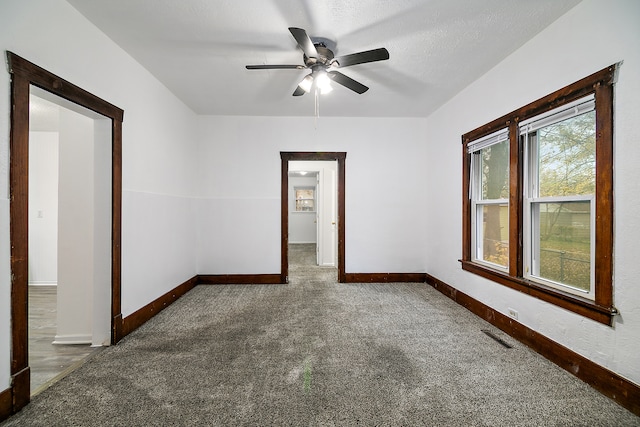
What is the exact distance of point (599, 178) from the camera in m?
1.77

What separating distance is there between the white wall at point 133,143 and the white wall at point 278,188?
34cm

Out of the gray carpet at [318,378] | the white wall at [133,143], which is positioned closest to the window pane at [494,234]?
the gray carpet at [318,378]

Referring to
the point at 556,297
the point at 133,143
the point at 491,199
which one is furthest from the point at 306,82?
the point at 556,297

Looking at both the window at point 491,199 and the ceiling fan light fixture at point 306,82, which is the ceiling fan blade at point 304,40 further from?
the window at point 491,199

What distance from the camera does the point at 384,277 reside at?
434 centimetres

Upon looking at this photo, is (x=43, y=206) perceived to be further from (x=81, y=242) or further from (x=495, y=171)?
(x=495, y=171)

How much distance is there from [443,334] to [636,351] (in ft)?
4.00

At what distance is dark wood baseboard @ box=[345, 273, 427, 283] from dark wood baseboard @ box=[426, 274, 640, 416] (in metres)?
1.33

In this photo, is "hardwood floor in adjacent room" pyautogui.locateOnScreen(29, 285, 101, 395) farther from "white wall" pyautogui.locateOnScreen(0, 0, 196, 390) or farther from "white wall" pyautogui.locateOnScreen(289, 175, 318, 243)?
"white wall" pyautogui.locateOnScreen(289, 175, 318, 243)

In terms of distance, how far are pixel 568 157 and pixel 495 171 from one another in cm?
84

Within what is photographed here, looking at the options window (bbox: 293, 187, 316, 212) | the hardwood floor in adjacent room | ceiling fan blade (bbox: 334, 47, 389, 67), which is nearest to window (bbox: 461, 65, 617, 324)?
ceiling fan blade (bbox: 334, 47, 389, 67)

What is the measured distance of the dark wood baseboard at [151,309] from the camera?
2.54 metres

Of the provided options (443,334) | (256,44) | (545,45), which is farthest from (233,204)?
(545,45)

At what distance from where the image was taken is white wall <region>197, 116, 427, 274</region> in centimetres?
428
